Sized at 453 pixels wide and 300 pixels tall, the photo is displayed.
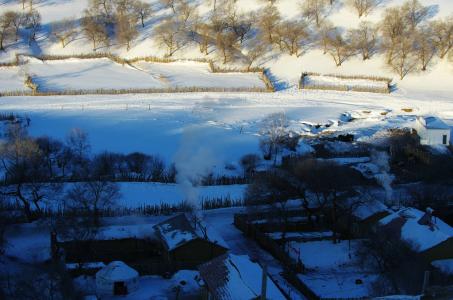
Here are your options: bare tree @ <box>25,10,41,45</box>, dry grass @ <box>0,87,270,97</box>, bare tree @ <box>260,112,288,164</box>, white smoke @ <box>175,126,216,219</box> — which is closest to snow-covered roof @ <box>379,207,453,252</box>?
white smoke @ <box>175,126,216,219</box>

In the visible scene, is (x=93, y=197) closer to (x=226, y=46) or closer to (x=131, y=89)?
Result: (x=131, y=89)

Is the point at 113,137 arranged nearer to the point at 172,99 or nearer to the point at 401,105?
the point at 172,99

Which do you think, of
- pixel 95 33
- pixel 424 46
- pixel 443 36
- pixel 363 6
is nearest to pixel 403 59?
pixel 424 46

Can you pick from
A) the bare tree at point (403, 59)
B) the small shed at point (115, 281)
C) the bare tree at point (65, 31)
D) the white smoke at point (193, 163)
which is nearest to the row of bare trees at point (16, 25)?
the bare tree at point (65, 31)

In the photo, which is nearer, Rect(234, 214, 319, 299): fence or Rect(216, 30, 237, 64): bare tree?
Rect(234, 214, 319, 299): fence

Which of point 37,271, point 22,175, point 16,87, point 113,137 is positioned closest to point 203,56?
point 16,87

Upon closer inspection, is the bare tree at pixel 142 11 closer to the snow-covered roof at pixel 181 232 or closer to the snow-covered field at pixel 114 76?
the snow-covered field at pixel 114 76

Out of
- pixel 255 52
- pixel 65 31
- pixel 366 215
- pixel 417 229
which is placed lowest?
pixel 366 215

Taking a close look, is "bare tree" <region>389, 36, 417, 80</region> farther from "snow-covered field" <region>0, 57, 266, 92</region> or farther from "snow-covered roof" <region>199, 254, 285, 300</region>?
"snow-covered roof" <region>199, 254, 285, 300</region>
